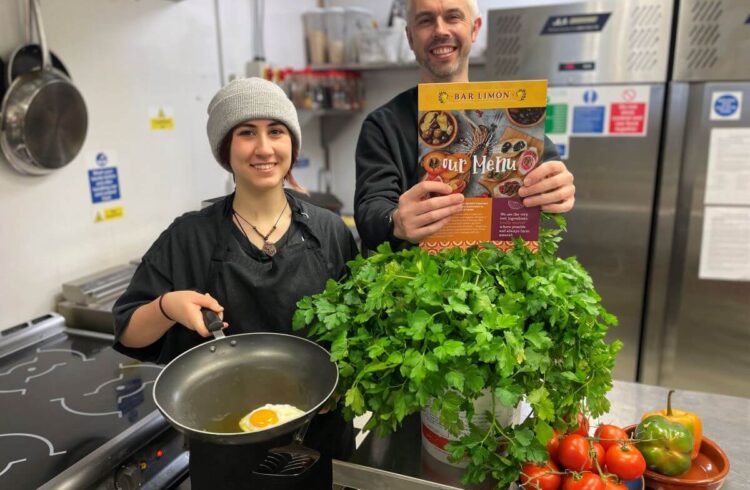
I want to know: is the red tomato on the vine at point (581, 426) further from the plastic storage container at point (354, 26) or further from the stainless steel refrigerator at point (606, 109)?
the plastic storage container at point (354, 26)

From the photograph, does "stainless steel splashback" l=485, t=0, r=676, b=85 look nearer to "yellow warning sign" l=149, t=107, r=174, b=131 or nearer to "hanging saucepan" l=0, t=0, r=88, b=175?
"yellow warning sign" l=149, t=107, r=174, b=131

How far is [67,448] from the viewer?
3.77 ft

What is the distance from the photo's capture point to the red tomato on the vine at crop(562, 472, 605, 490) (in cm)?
72

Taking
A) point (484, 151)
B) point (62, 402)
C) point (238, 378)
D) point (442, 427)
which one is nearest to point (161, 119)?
point (62, 402)

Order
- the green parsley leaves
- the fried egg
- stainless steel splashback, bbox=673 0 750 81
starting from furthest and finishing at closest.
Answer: stainless steel splashback, bbox=673 0 750 81, the fried egg, the green parsley leaves

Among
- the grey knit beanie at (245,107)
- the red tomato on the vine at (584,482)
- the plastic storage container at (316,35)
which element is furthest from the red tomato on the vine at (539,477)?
the plastic storage container at (316,35)

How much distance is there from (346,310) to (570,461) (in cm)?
39

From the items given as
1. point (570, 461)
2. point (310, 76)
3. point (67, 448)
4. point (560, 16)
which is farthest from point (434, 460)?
point (310, 76)

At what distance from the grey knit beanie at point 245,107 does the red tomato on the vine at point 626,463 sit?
2.64 ft

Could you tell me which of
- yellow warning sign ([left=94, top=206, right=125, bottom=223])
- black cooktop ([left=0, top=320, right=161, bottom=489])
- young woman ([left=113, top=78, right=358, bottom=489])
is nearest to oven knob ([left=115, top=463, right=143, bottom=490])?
black cooktop ([left=0, top=320, right=161, bottom=489])

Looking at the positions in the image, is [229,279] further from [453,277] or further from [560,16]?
[560,16]

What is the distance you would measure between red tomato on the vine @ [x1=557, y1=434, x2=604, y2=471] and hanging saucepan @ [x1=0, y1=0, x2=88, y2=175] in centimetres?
158

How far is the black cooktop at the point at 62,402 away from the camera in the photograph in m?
1.12

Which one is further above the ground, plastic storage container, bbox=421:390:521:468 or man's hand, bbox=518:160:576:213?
man's hand, bbox=518:160:576:213
